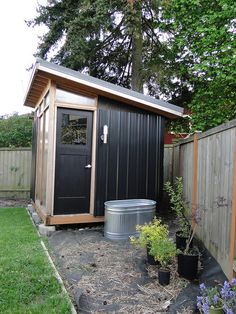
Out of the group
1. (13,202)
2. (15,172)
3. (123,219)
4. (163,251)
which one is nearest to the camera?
(163,251)

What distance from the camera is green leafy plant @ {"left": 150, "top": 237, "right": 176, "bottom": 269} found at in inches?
133

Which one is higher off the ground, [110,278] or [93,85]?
[93,85]

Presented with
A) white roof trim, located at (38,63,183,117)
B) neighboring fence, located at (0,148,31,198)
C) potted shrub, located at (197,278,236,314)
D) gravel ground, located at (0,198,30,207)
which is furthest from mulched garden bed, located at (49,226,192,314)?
neighboring fence, located at (0,148,31,198)

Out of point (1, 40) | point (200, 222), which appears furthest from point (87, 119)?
point (1, 40)

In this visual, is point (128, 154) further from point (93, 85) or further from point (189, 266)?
point (189, 266)

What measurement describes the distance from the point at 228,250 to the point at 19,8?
1080cm

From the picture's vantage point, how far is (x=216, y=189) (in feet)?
11.4

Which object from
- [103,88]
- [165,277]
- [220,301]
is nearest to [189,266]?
[165,277]

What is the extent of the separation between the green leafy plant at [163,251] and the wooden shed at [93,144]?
2.49 m

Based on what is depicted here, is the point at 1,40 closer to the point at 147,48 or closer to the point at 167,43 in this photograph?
the point at 147,48

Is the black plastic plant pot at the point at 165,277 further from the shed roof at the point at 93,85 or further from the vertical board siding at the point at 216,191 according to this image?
the shed roof at the point at 93,85

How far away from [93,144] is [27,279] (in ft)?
9.69

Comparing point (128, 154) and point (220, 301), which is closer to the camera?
point (220, 301)

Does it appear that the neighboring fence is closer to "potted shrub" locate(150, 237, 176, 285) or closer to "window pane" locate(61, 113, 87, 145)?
"window pane" locate(61, 113, 87, 145)
